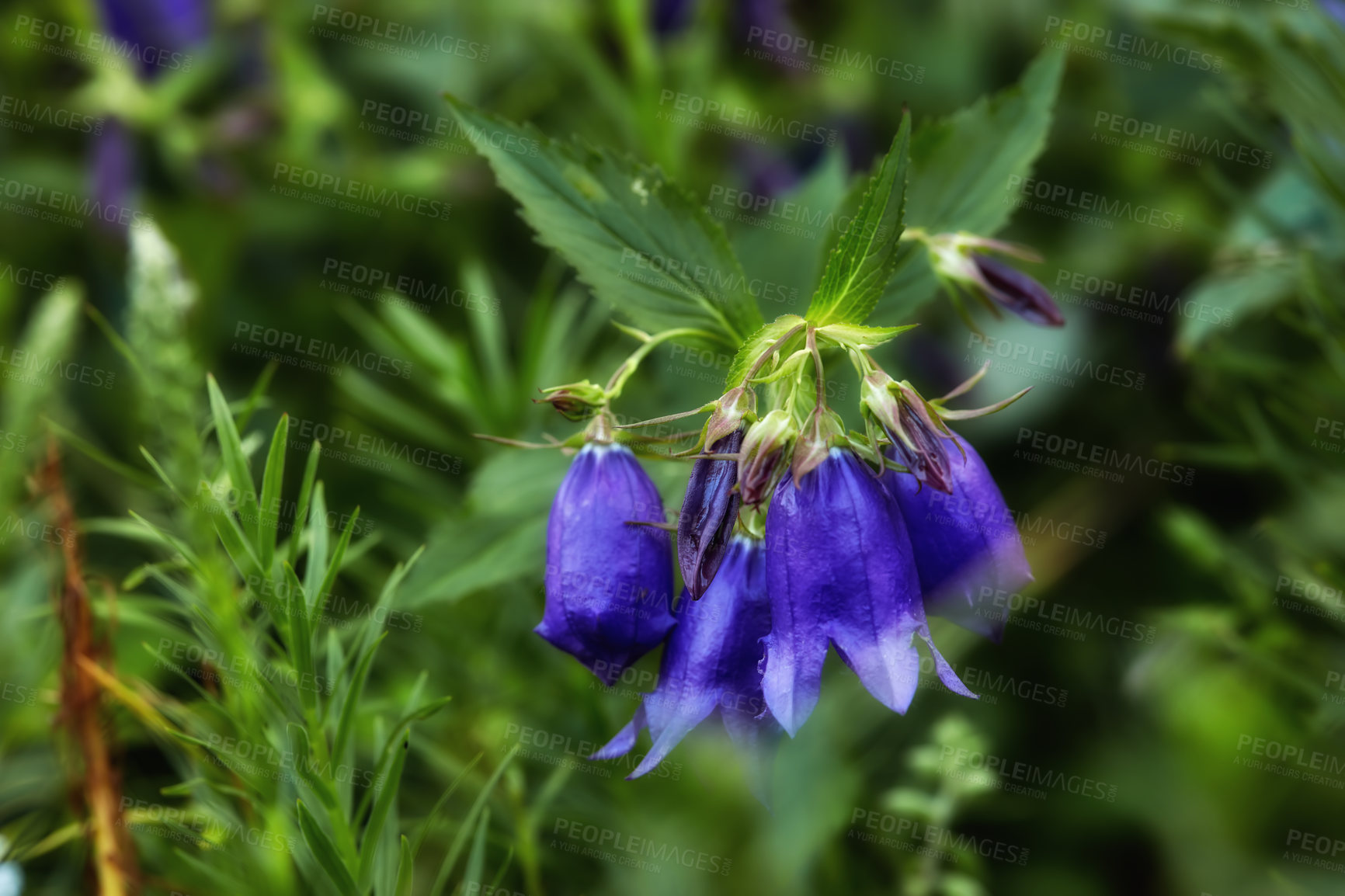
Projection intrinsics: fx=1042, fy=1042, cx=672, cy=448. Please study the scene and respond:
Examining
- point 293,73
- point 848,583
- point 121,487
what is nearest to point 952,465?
point 848,583

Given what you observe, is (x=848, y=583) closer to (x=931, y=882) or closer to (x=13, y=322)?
(x=931, y=882)

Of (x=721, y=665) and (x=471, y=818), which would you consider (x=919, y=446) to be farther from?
(x=471, y=818)

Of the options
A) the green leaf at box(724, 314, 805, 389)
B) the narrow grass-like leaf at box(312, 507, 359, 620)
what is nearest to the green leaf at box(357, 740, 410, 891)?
the narrow grass-like leaf at box(312, 507, 359, 620)

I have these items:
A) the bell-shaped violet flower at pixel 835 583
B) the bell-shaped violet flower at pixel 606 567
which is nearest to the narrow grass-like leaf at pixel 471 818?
the bell-shaped violet flower at pixel 606 567

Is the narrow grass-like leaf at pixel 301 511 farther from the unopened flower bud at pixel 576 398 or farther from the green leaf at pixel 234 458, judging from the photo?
the unopened flower bud at pixel 576 398

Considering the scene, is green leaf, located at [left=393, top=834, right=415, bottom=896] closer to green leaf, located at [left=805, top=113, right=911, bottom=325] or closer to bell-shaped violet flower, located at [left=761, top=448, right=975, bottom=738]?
bell-shaped violet flower, located at [left=761, top=448, right=975, bottom=738]

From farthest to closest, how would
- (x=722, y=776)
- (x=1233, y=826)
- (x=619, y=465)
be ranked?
(x=1233, y=826) < (x=722, y=776) < (x=619, y=465)

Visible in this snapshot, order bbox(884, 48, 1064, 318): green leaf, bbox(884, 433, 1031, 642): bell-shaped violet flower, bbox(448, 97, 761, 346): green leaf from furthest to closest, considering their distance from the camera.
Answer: bbox(884, 48, 1064, 318): green leaf
bbox(448, 97, 761, 346): green leaf
bbox(884, 433, 1031, 642): bell-shaped violet flower

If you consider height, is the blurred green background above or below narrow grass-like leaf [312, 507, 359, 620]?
below
